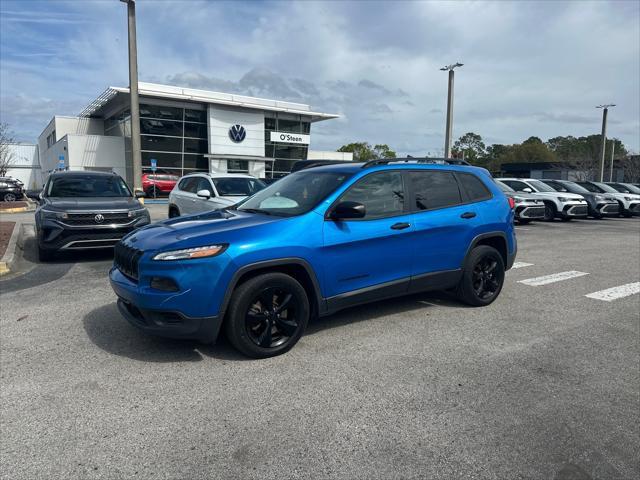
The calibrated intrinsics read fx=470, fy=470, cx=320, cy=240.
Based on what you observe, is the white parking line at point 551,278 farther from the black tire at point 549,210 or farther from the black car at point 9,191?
the black car at point 9,191

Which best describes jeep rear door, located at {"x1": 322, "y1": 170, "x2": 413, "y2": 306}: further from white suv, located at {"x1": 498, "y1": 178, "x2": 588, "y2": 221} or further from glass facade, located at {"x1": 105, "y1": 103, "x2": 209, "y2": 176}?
glass facade, located at {"x1": 105, "y1": 103, "x2": 209, "y2": 176}

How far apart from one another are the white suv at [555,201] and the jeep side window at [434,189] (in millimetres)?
13314

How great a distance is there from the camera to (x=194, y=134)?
127 feet

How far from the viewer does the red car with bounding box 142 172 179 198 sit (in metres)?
28.9

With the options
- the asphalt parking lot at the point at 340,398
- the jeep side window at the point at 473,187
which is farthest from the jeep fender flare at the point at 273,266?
the jeep side window at the point at 473,187

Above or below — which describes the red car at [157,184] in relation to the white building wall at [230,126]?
below

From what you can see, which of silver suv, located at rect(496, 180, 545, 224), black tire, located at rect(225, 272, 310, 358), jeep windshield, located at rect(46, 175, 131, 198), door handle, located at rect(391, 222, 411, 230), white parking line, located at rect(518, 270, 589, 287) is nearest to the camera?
black tire, located at rect(225, 272, 310, 358)

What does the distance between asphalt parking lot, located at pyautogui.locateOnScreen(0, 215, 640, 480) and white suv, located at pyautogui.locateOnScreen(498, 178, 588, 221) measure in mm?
12860

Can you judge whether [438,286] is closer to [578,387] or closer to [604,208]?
[578,387]

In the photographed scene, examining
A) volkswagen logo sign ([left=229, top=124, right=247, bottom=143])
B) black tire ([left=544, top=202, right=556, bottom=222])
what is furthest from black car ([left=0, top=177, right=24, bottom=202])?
black tire ([left=544, top=202, right=556, bottom=222])

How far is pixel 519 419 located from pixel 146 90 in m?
37.0

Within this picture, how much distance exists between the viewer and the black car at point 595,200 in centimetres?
1955

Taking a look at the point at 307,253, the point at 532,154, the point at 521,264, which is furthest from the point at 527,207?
the point at 532,154

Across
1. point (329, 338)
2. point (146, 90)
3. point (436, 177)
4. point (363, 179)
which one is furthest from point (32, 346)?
point (146, 90)
